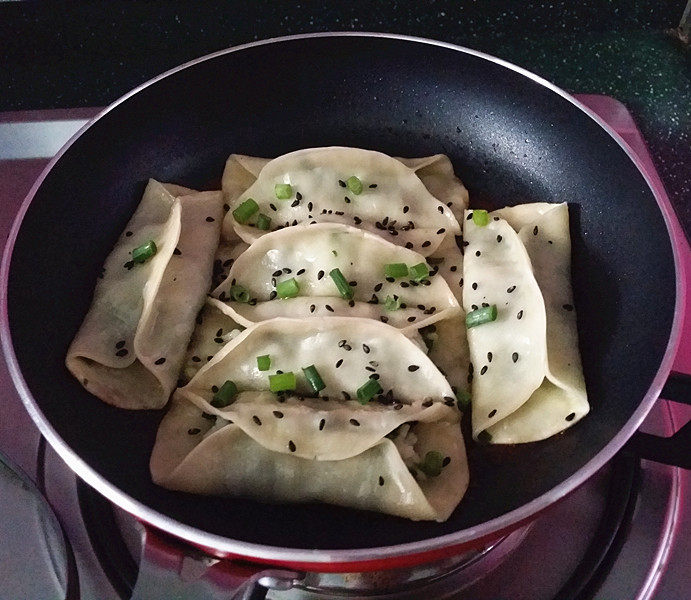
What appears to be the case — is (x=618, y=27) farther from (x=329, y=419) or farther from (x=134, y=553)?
(x=134, y=553)

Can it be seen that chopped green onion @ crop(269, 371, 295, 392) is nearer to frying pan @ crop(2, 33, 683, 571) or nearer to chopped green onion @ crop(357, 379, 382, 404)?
chopped green onion @ crop(357, 379, 382, 404)

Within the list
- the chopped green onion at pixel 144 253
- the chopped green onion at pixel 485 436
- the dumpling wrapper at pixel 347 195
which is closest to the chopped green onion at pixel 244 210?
the dumpling wrapper at pixel 347 195

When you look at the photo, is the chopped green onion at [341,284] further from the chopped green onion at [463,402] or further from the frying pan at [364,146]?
the frying pan at [364,146]

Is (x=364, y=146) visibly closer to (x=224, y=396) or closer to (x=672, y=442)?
(x=224, y=396)

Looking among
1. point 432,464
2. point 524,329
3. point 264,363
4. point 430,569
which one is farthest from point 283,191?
A: point 430,569

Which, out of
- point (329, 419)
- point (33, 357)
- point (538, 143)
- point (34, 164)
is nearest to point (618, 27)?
point (538, 143)

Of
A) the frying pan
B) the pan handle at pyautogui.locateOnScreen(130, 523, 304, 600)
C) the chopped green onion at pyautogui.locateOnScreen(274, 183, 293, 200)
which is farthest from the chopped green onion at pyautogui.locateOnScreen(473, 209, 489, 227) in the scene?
the pan handle at pyautogui.locateOnScreen(130, 523, 304, 600)
